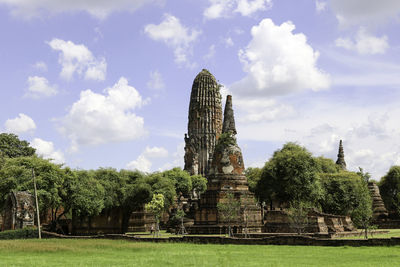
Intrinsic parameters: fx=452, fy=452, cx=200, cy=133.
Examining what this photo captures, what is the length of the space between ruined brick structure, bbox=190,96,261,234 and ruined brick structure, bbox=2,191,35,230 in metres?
15.3

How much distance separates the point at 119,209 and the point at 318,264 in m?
41.1

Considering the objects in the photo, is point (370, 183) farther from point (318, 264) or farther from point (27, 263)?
point (27, 263)

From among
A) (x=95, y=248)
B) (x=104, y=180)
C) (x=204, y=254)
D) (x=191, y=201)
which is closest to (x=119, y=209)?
(x=104, y=180)

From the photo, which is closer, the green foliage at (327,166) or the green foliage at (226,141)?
the green foliage at (226,141)

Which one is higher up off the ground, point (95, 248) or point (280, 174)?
point (280, 174)

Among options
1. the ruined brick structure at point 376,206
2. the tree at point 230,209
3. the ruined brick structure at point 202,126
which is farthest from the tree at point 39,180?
the ruined brick structure at point 202,126

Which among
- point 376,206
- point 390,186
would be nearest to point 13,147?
point 376,206

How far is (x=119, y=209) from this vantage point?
5641 cm

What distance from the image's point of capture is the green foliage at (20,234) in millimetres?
35356

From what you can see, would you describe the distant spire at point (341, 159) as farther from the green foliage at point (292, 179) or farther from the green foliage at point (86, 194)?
the green foliage at point (86, 194)

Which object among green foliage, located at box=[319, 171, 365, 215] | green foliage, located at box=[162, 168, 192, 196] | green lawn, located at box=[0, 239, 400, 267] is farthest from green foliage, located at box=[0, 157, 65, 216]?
green foliage, located at box=[162, 168, 192, 196]

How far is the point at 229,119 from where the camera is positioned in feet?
168

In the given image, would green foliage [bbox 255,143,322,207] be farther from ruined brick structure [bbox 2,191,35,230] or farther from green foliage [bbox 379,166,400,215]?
ruined brick structure [bbox 2,191,35,230]

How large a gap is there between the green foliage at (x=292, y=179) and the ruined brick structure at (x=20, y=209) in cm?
2956
